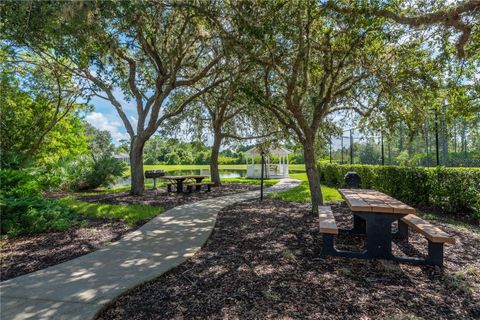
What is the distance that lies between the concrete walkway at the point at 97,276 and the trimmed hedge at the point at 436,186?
6080 mm

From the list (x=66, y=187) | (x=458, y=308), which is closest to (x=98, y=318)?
(x=458, y=308)

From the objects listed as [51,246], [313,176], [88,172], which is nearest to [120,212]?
[51,246]

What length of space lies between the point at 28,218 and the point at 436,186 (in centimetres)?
945

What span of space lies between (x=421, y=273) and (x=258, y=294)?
2122mm

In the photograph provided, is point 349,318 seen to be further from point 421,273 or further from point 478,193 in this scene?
point 478,193

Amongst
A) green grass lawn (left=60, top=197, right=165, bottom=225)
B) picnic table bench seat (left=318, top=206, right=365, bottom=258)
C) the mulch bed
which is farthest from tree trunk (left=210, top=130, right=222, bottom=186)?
picnic table bench seat (left=318, top=206, right=365, bottom=258)

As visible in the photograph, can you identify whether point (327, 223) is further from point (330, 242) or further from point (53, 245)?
point (53, 245)

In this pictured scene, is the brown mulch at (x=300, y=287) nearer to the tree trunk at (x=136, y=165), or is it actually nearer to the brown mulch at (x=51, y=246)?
the brown mulch at (x=51, y=246)

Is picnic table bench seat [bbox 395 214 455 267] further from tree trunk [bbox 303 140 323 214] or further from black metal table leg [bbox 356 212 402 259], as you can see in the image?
tree trunk [bbox 303 140 323 214]

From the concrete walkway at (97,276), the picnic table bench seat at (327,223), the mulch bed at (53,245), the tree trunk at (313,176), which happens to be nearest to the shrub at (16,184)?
the mulch bed at (53,245)

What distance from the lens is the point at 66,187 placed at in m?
12.5

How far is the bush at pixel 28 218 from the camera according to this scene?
493 cm

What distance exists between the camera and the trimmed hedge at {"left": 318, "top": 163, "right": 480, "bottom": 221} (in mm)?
6434

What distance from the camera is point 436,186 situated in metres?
7.40
